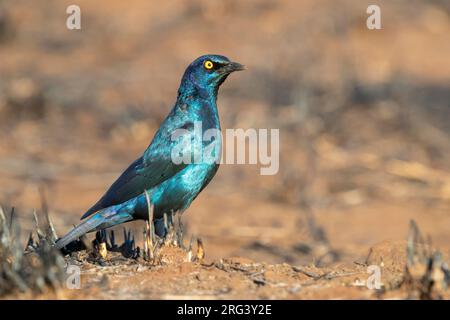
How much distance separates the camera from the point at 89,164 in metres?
11.0

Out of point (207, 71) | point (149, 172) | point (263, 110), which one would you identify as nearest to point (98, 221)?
point (149, 172)

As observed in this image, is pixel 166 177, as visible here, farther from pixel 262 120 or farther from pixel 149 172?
pixel 262 120

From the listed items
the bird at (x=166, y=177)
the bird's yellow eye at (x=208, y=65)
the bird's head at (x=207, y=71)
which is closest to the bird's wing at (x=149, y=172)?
the bird at (x=166, y=177)

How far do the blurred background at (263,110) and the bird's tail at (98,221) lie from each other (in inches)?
82.4

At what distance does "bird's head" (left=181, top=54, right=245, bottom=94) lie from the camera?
6598 millimetres

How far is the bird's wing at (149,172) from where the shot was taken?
6121mm

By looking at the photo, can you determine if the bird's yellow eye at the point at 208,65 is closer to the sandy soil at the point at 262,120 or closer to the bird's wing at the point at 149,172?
the bird's wing at the point at 149,172

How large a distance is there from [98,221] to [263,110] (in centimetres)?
632

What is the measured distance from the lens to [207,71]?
6.62 metres

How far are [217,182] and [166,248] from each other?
197 inches

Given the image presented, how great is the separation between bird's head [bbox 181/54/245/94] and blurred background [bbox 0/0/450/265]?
190cm

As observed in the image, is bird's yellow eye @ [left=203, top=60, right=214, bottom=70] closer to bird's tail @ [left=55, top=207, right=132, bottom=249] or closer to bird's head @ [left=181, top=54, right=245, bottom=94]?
bird's head @ [left=181, top=54, right=245, bottom=94]
